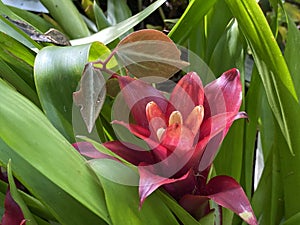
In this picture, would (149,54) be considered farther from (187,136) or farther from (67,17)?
(67,17)

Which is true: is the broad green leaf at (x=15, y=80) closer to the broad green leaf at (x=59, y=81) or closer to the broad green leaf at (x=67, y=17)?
the broad green leaf at (x=59, y=81)

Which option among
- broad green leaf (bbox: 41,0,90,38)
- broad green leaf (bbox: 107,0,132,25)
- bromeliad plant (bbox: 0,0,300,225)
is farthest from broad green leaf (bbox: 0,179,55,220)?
broad green leaf (bbox: 107,0,132,25)

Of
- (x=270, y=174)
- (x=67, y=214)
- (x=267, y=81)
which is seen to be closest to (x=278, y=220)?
(x=270, y=174)

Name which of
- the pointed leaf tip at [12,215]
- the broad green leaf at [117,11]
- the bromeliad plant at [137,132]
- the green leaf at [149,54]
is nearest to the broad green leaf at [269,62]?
the bromeliad plant at [137,132]

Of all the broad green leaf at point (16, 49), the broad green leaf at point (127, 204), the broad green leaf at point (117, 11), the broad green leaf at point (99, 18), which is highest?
the broad green leaf at point (16, 49)

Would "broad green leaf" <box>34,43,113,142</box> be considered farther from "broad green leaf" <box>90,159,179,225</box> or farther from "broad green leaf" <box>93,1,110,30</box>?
"broad green leaf" <box>93,1,110,30</box>

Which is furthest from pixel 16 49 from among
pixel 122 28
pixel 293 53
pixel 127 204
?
pixel 293 53
